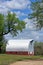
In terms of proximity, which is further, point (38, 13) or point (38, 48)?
point (38, 48)

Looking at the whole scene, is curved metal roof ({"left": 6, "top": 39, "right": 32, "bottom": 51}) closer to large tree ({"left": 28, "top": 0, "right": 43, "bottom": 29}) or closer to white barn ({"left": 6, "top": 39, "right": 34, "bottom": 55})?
white barn ({"left": 6, "top": 39, "right": 34, "bottom": 55})

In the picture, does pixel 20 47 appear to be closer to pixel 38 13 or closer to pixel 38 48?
pixel 38 48

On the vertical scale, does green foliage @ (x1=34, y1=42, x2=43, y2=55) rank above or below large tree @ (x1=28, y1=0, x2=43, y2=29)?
below

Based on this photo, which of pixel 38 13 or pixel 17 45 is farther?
pixel 17 45

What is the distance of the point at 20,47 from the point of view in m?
88.5

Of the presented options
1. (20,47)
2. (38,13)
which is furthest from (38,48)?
(38,13)

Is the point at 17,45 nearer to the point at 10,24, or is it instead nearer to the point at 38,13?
the point at 10,24

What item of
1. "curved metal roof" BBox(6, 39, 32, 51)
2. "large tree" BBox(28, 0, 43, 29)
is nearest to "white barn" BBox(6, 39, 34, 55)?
"curved metal roof" BBox(6, 39, 32, 51)

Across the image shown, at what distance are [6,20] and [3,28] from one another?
2776mm

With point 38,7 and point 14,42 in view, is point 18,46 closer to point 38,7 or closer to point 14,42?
point 14,42

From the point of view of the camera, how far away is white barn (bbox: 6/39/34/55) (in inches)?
3430

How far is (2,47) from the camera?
93125 millimetres

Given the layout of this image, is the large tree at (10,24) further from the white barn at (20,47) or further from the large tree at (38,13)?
the large tree at (38,13)

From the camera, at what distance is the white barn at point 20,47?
8712cm
